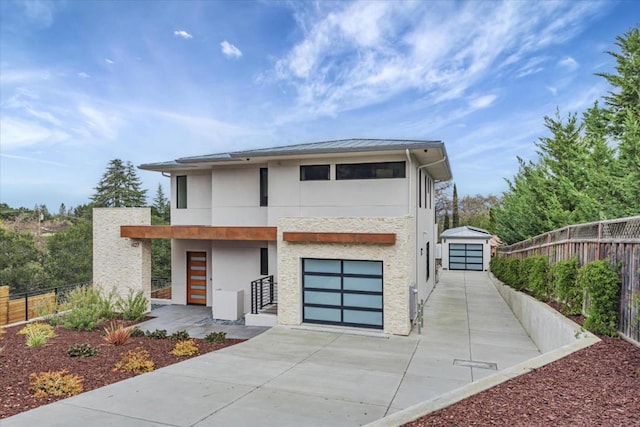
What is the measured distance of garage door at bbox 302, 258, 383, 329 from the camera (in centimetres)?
1084

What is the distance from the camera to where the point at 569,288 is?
8531 millimetres

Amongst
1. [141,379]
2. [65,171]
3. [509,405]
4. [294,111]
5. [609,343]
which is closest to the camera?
[509,405]

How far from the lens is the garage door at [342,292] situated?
10.8 metres

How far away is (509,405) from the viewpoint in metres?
4.45

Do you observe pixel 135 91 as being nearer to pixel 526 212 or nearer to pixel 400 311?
pixel 400 311

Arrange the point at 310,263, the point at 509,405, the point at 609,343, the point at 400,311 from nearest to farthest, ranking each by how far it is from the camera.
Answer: the point at 509,405 → the point at 609,343 → the point at 400,311 → the point at 310,263

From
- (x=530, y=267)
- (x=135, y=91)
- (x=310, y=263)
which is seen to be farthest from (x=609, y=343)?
(x=135, y=91)

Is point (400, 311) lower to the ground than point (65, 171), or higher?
lower

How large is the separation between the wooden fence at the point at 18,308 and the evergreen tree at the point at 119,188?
3943 centimetres

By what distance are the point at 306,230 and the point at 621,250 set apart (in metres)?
7.37

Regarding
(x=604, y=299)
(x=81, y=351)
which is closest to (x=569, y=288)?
(x=604, y=299)

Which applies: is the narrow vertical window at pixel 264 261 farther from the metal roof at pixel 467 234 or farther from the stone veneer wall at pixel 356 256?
the metal roof at pixel 467 234

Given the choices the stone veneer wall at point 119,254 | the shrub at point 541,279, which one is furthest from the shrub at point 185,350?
the shrub at point 541,279

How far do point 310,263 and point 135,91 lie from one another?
1497 cm
